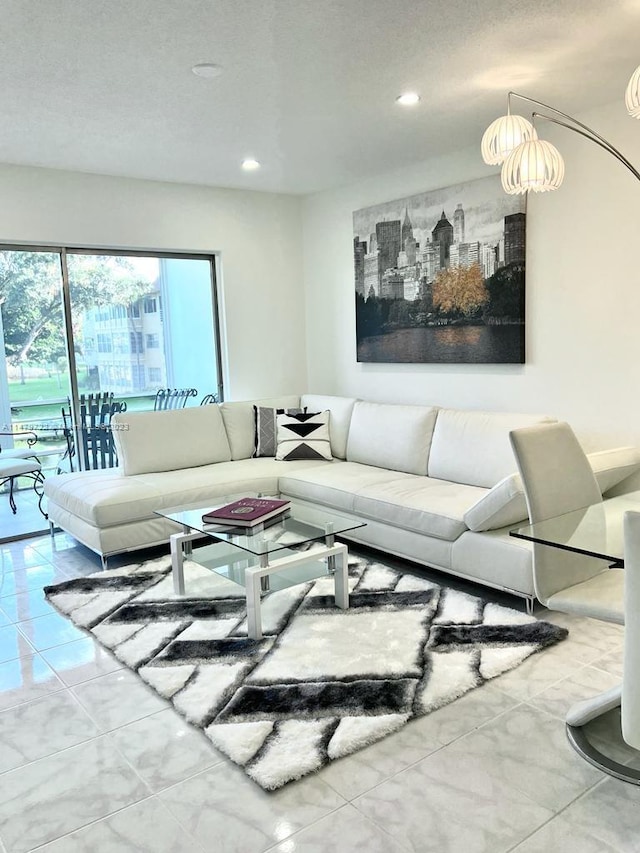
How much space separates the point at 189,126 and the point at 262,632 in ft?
9.03

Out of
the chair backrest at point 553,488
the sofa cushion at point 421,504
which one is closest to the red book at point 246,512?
the sofa cushion at point 421,504

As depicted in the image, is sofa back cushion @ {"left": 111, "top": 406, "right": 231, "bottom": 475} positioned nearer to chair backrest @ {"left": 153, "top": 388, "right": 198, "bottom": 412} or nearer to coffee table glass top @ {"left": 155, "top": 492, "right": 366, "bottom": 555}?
chair backrest @ {"left": 153, "top": 388, "right": 198, "bottom": 412}

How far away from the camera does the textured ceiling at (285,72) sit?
251cm

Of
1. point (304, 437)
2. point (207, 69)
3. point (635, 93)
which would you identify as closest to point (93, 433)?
point (304, 437)

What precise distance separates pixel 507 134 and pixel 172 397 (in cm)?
351

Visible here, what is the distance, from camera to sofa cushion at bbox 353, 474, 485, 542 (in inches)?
137

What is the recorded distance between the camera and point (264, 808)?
6.39 feet

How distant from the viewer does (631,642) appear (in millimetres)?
1626

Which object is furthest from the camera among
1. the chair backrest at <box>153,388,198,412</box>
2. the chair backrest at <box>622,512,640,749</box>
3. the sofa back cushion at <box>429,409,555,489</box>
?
the chair backrest at <box>153,388,198,412</box>

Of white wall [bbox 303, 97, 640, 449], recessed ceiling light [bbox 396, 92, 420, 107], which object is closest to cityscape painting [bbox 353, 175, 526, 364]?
white wall [bbox 303, 97, 640, 449]

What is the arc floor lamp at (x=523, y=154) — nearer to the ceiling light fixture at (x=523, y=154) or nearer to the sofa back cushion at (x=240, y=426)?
the ceiling light fixture at (x=523, y=154)

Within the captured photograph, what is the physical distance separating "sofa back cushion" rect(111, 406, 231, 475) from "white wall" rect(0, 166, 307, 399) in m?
0.75

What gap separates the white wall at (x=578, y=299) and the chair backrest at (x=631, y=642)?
2.37 metres

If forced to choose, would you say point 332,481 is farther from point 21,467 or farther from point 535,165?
point 535,165
